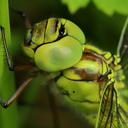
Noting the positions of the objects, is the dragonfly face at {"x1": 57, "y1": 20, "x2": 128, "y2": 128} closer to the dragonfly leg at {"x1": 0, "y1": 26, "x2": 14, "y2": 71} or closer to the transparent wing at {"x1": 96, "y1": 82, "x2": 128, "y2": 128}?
the transparent wing at {"x1": 96, "y1": 82, "x2": 128, "y2": 128}

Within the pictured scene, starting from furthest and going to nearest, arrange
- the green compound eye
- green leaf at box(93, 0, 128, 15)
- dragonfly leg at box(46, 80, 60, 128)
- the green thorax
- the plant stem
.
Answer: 1. dragonfly leg at box(46, 80, 60, 128)
2. green leaf at box(93, 0, 128, 15)
3. the green thorax
4. the green compound eye
5. the plant stem

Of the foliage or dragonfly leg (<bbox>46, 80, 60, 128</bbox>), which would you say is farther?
dragonfly leg (<bbox>46, 80, 60, 128</bbox>)

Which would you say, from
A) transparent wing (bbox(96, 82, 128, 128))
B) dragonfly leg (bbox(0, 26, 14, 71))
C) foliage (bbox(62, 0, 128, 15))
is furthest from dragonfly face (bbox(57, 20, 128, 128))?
dragonfly leg (bbox(0, 26, 14, 71))

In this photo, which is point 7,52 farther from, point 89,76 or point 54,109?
point 54,109

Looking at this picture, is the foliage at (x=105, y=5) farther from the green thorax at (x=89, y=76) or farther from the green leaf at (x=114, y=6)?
the green thorax at (x=89, y=76)

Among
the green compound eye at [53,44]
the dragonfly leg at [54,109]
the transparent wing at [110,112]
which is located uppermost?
the green compound eye at [53,44]

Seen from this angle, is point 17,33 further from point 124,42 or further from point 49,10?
point 124,42

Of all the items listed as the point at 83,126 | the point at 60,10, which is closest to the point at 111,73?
the point at 60,10

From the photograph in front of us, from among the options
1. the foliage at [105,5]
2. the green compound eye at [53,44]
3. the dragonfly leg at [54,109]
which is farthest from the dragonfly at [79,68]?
the dragonfly leg at [54,109]

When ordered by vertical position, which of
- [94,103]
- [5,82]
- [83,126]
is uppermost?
[5,82]
